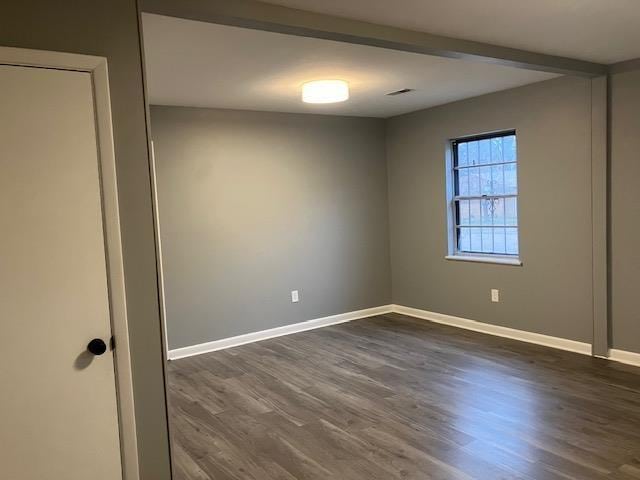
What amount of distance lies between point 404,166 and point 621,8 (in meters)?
3.43

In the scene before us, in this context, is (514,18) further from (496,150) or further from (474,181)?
(474,181)

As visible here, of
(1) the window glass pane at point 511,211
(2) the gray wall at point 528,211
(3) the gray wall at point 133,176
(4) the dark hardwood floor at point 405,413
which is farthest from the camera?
(1) the window glass pane at point 511,211

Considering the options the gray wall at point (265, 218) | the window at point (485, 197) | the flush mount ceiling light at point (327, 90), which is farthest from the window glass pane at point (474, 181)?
the flush mount ceiling light at point (327, 90)

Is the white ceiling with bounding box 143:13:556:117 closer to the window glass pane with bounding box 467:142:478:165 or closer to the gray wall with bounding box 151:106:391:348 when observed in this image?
the gray wall with bounding box 151:106:391:348

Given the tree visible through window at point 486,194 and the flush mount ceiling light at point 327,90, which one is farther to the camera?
the tree visible through window at point 486,194

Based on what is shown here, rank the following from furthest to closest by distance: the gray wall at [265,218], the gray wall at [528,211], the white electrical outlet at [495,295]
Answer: the white electrical outlet at [495,295]
the gray wall at [265,218]
the gray wall at [528,211]

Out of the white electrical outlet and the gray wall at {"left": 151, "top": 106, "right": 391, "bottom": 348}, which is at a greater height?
the gray wall at {"left": 151, "top": 106, "right": 391, "bottom": 348}

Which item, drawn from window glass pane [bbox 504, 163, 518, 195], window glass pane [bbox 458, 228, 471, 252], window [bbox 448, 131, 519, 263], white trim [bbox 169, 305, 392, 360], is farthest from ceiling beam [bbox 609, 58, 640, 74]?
white trim [bbox 169, 305, 392, 360]

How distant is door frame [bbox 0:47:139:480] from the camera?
2055 mm

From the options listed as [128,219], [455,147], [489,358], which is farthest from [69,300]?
[455,147]

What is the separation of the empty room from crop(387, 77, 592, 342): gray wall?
2 centimetres

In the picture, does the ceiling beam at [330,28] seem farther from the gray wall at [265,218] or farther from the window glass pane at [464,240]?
the gray wall at [265,218]

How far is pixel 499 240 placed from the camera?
530 centimetres

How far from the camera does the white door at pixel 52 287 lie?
6.28 feet
